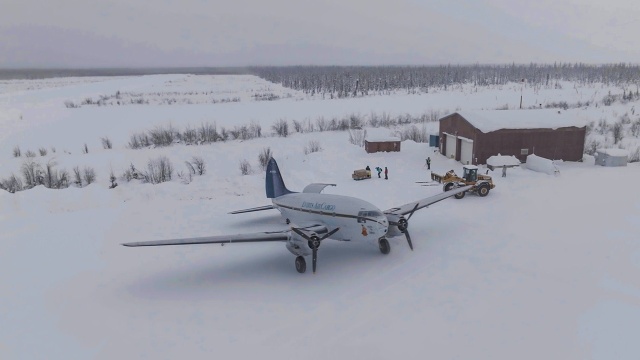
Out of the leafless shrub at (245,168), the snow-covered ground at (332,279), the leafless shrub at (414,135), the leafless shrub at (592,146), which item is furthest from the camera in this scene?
the leafless shrub at (414,135)

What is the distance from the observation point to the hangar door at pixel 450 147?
142 feet

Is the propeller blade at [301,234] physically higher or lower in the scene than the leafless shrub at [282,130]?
lower

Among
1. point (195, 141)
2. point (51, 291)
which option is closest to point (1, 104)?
point (195, 141)

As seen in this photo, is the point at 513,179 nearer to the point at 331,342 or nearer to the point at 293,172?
the point at 293,172

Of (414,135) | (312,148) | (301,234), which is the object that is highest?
(414,135)

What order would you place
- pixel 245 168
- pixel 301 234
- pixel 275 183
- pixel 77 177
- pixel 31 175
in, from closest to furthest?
pixel 301 234, pixel 275 183, pixel 31 175, pixel 77 177, pixel 245 168

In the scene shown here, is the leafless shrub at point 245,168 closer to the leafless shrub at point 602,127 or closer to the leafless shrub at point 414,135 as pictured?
the leafless shrub at point 414,135

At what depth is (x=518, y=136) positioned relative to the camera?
39562 mm

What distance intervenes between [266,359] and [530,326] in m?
9.60

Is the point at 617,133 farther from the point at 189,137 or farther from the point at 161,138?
the point at 161,138

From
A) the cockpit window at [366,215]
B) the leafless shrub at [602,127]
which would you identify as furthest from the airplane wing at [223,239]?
the leafless shrub at [602,127]

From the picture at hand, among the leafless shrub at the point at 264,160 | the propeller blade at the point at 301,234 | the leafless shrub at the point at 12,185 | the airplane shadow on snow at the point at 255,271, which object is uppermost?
the propeller blade at the point at 301,234

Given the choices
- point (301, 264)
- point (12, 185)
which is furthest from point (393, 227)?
point (12, 185)

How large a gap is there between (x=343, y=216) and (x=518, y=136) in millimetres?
27551
